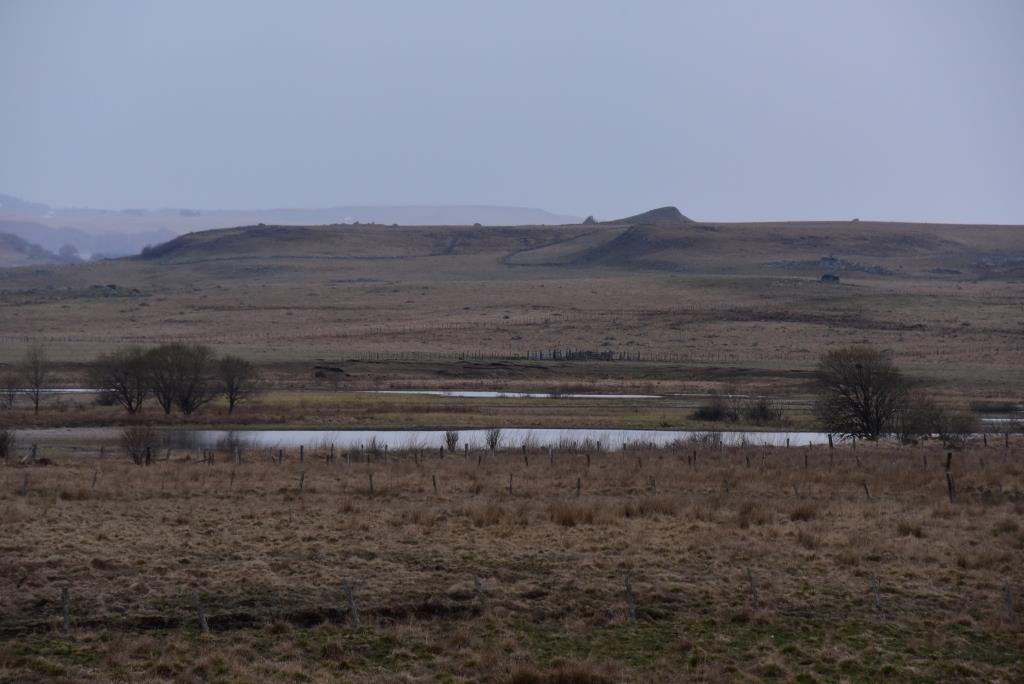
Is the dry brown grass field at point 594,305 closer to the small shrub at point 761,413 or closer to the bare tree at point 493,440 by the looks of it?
the small shrub at point 761,413

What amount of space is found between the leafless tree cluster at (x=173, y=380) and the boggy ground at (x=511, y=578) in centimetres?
2524

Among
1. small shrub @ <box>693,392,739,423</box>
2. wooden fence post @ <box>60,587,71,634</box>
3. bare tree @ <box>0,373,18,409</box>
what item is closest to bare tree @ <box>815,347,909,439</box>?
small shrub @ <box>693,392,739,423</box>

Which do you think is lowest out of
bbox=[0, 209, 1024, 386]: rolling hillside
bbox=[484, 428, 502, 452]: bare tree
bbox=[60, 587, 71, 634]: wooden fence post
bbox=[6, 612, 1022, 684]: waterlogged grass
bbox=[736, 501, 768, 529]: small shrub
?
bbox=[484, 428, 502, 452]: bare tree

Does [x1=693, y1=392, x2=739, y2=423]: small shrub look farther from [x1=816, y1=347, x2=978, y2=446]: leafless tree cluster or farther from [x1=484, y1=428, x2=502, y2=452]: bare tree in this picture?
[x1=484, y1=428, x2=502, y2=452]: bare tree

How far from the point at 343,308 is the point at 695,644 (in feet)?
382

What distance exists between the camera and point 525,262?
19062 cm

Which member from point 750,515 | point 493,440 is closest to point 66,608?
point 750,515

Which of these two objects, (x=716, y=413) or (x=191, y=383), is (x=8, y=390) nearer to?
(x=191, y=383)

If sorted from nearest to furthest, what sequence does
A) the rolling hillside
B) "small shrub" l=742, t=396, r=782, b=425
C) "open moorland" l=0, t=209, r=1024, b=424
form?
"small shrub" l=742, t=396, r=782, b=425, "open moorland" l=0, t=209, r=1024, b=424, the rolling hillside

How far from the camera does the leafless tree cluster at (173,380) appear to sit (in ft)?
183

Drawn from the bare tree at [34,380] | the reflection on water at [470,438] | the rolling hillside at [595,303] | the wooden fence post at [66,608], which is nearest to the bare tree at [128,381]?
the bare tree at [34,380]

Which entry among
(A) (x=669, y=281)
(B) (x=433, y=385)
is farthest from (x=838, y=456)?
(A) (x=669, y=281)

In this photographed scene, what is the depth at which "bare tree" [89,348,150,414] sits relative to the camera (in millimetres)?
55750

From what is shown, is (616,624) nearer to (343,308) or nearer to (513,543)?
(513,543)
